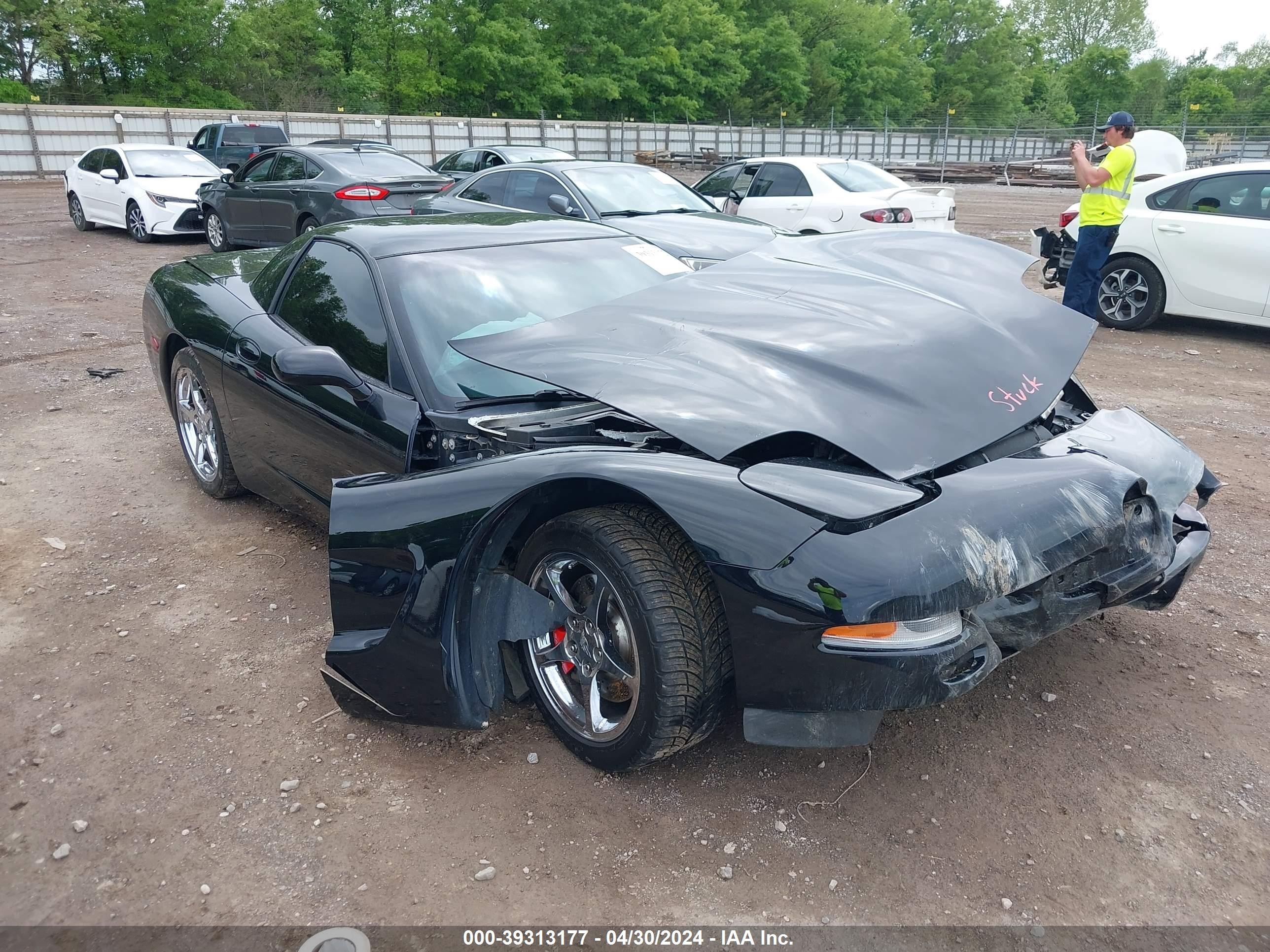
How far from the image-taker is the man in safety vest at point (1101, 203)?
7.45m

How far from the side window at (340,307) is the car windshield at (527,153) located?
8856 millimetres

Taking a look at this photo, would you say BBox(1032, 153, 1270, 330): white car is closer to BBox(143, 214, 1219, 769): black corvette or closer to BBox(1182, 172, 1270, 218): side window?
BBox(1182, 172, 1270, 218): side window

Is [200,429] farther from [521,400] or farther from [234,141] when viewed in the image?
[234,141]

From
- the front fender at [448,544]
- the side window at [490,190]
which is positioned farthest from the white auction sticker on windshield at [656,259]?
the side window at [490,190]

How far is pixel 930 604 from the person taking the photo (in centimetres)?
214

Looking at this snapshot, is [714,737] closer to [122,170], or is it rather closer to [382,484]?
[382,484]

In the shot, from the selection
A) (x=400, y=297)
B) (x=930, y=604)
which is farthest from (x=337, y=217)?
(x=930, y=604)

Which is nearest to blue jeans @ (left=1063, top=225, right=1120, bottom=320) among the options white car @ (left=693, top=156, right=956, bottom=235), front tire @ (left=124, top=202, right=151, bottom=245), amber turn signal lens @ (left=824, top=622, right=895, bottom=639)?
white car @ (left=693, top=156, right=956, bottom=235)

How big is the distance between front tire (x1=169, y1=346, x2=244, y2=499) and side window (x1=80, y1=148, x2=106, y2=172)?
39.2ft

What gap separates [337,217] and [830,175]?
589cm

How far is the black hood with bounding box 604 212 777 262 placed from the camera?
7648mm

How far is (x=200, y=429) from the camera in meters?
4.80

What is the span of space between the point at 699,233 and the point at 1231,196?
455 cm

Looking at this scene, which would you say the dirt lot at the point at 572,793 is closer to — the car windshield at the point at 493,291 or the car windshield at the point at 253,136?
the car windshield at the point at 493,291
